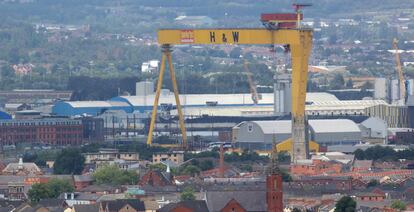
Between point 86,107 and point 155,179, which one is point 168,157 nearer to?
point 155,179

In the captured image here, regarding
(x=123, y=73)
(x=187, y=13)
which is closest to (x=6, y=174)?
(x=123, y=73)

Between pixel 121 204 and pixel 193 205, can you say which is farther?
pixel 121 204

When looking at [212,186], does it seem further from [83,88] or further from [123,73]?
[123,73]

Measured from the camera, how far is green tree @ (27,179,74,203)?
61.6 metres

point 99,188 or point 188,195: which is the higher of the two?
point 188,195

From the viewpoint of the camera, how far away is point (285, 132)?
8744cm

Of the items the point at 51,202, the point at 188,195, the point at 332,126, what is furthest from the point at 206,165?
the point at 51,202

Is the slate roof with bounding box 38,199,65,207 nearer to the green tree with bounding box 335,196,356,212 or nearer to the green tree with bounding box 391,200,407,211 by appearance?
the green tree with bounding box 335,196,356,212

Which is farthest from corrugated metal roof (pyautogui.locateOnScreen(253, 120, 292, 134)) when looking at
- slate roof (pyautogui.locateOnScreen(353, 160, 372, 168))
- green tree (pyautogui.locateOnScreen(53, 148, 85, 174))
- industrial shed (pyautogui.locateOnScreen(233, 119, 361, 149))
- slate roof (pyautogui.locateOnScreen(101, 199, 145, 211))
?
slate roof (pyautogui.locateOnScreen(101, 199, 145, 211))

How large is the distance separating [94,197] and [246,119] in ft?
127

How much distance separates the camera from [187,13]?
194625mm

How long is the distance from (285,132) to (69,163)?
13.7 m

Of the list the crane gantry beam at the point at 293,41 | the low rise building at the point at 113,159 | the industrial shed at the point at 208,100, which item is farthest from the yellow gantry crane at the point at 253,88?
the crane gantry beam at the point at 293,41

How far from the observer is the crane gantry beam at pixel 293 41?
7619 cm
